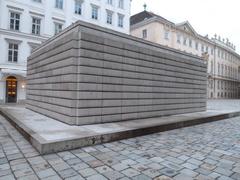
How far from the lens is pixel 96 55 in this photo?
6965 millimetres

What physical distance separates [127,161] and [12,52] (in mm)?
20259

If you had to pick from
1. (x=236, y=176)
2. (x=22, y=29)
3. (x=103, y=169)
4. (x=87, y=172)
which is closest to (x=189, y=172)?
(x=236, y=176)

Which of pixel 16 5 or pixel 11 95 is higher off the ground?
pixel 16 5

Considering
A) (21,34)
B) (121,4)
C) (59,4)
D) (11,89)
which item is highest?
(121,4)

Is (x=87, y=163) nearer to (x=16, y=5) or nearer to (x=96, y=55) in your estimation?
(x=96, y=55)

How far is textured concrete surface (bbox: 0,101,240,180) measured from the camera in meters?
3.35

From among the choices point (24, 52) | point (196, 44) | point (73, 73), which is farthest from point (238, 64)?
point (73, 73)

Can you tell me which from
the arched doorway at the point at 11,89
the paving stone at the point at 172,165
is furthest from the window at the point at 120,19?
the paving stone at the point at 172,165

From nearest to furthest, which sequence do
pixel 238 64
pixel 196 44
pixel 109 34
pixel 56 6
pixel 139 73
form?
pixel 109 34 < pixel 139 73 < pixel 56 6 < pixel 196 44 < pixel 238 64

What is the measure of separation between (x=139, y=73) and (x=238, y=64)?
6720 cm

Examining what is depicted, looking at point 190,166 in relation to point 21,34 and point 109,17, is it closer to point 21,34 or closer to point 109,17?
point 21,34

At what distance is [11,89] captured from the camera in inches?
797

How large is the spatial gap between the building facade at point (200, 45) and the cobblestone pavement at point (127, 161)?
30.0m

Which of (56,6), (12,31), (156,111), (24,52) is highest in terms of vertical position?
(56,6)
